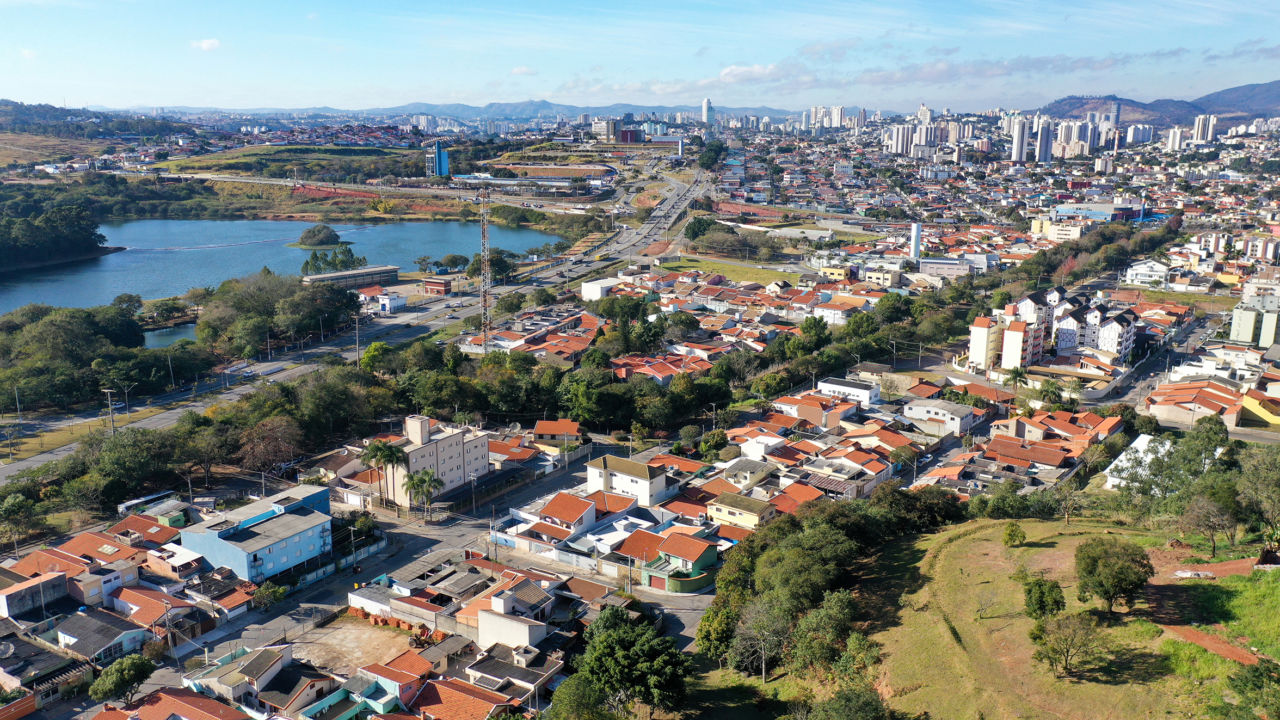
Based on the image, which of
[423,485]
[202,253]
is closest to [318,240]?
[202,253]

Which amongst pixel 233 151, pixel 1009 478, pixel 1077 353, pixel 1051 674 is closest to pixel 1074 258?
pixel 1077 353

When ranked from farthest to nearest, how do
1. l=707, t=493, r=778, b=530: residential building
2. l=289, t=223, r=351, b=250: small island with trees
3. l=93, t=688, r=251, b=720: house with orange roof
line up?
l=289, t=223, r=351, b=250: small island with trees → l=707, t=493, r=778, b=530: residential building → l=93, t=688, r=251, b=720: house with orange roof

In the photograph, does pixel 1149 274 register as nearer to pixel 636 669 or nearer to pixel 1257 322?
pixel 1257 322

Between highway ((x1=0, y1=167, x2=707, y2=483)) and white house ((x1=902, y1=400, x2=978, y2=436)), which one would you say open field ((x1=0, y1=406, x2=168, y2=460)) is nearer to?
highway ((x1=0, y1=167, x2=707, y2=483))

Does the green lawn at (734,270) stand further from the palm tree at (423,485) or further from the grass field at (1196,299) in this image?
the palm tree at (423,485)

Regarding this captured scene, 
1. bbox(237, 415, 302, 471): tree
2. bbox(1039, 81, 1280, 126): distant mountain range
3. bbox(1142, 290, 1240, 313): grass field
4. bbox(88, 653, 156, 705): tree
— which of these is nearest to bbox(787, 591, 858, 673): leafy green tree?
bbox(88, 653, 156, 705): tree

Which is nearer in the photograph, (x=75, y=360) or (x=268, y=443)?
(x=268, y=443)

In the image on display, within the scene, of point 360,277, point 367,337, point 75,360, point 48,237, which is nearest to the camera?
point 75,360
